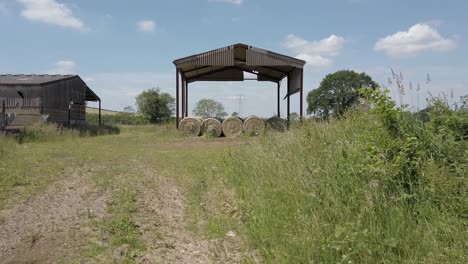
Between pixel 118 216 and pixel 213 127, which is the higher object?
pixel 213 127

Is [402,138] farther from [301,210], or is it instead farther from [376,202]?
[301,210]

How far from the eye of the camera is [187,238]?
4871 mm

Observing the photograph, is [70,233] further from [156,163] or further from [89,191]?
[156,163]

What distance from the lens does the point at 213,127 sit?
20.6 metres

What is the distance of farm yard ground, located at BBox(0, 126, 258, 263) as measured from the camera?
4305 mm

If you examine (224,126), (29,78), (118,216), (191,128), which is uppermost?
(29,78)

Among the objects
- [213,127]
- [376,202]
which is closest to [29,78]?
[213,127]

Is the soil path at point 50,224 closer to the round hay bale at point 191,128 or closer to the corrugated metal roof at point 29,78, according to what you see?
the round hay bale at point 191,128

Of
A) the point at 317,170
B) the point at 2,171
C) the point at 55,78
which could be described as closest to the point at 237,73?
the point at 55,78

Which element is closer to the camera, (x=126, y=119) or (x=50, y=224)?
(x=50, y=224)

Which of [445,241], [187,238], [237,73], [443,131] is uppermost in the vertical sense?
[237,73]

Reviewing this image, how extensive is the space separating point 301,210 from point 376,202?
2.90ft

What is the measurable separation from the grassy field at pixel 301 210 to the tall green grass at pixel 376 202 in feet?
0.04

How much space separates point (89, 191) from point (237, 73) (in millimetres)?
20687
